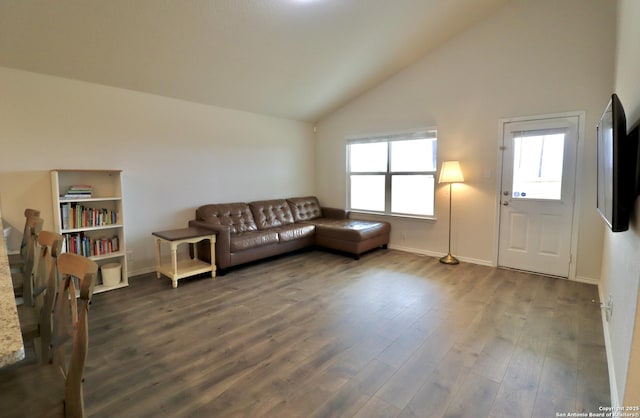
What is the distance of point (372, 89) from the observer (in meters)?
5.32

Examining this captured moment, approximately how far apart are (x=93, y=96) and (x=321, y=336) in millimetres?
3582

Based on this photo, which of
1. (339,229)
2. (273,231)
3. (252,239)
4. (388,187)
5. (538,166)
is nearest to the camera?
(538,166)

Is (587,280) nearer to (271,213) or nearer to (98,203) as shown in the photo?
(271,213)

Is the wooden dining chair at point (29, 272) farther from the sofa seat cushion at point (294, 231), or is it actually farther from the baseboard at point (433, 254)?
the baseboard at point (433, 254)

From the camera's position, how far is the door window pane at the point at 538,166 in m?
3.76

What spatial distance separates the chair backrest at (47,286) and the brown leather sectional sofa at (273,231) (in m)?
2.23

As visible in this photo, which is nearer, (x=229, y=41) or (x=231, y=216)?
(x=229, y=41)

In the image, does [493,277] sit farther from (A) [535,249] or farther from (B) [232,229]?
(B) [232,229]

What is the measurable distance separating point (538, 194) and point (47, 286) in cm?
465

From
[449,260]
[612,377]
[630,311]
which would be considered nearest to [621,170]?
[630,311]

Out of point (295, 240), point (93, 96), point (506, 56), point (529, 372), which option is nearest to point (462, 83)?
point (506, 56)

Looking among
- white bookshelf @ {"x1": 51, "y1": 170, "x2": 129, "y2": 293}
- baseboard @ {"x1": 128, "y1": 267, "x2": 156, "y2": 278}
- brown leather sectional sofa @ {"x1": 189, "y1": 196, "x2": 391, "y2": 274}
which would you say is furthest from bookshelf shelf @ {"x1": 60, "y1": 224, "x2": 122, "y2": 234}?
brown leather sectional sofa @ {"x1": 189, "y1": 196, "x2": 391, "y2": 274}

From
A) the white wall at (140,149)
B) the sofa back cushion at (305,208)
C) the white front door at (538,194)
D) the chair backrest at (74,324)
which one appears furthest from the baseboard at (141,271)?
the white front door at (538,194)

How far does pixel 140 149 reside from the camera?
398cm
